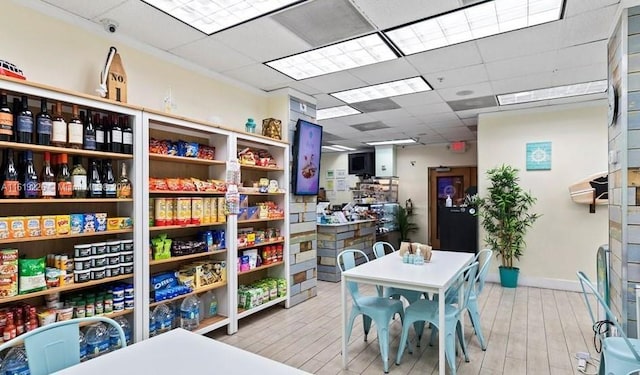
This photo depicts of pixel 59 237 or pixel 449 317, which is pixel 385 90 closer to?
pixel 449 317

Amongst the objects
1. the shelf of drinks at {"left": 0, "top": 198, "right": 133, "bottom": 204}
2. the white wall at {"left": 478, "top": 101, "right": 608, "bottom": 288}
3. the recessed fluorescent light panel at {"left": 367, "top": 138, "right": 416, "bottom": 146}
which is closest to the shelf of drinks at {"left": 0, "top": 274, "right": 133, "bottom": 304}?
the shelf of drinks at {"left": 0, "top": 198, "right": 133, "bottom": 204}

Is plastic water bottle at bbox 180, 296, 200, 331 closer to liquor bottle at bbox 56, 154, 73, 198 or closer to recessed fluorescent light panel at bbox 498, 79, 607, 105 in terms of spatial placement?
liquor bottle at bbox 56, 154, 73, 198

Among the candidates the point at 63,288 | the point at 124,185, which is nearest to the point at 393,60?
the point at 124,185

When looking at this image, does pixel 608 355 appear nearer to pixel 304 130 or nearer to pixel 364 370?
pixel 364 370

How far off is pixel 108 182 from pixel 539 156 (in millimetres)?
5630

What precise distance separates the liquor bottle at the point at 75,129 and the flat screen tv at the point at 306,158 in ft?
7.93

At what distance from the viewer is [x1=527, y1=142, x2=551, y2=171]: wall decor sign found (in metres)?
5.29

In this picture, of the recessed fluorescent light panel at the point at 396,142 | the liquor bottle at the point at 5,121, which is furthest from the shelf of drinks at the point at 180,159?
the recessed fluorescent light panel at the point at 396,142

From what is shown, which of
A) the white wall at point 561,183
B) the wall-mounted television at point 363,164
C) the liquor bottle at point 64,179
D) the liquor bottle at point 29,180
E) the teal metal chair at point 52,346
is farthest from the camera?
the wall-mounted television at point 363,164

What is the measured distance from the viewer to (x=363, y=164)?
9.12 meters

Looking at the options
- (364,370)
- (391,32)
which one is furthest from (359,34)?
(364,370)

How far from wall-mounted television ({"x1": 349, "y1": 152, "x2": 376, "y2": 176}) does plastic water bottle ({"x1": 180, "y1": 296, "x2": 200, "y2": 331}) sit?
6.41 meters

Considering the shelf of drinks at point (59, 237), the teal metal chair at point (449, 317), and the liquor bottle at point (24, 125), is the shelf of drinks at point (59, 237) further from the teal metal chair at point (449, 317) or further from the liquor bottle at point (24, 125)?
the teal metal chair at point (449, 317)

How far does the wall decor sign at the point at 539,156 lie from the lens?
529cm
